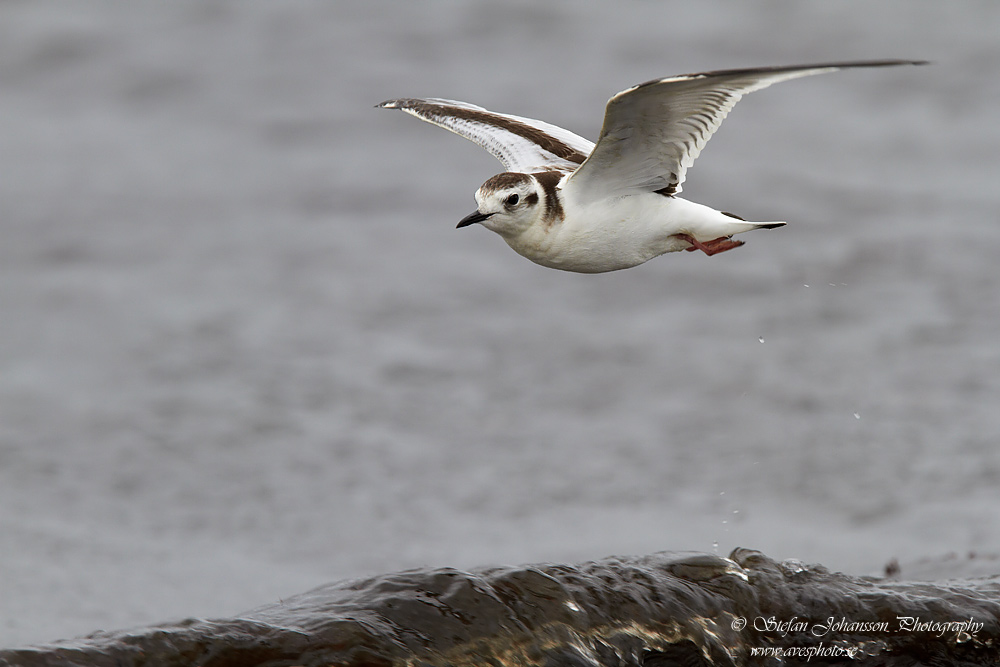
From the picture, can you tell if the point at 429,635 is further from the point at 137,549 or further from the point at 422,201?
the point at 422,201

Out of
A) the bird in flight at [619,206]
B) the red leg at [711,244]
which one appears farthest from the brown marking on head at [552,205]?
the red leg at [711,244]

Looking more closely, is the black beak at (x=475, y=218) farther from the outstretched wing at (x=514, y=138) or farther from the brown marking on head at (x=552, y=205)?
the outstretched wing at (x=514, y=138)

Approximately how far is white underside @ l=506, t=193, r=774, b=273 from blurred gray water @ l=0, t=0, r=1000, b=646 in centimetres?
380

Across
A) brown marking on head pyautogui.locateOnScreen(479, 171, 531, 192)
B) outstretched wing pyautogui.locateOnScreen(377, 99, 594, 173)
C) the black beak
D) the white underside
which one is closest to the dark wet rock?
the white underside

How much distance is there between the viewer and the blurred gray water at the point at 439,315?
443 inches

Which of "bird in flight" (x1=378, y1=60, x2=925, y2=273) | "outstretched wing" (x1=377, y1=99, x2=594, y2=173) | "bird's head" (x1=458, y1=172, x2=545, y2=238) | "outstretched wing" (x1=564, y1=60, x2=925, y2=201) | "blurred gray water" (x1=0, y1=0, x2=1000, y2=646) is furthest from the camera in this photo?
"blurred gray water" (x1=0, y1=0, x2=1000, y2=646)

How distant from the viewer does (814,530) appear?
1105cm

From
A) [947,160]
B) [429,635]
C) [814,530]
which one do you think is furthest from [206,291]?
[947,160]

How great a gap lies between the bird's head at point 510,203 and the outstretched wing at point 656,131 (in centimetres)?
23

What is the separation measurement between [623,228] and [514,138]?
1.72 m

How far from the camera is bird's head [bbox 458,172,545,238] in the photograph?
7.54 meters

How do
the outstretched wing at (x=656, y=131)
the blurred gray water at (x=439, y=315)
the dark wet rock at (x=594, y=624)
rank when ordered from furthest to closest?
the blurred gray water at (x=439, y=315)
the dark wet rock at (x=594, y=624)
the outstretched wing at (x=656, y=131)

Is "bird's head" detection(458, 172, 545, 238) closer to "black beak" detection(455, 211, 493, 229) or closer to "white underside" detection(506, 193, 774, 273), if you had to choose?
"black beak" detection(455, 211, 493, 229)

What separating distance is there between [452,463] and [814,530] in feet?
11.6
